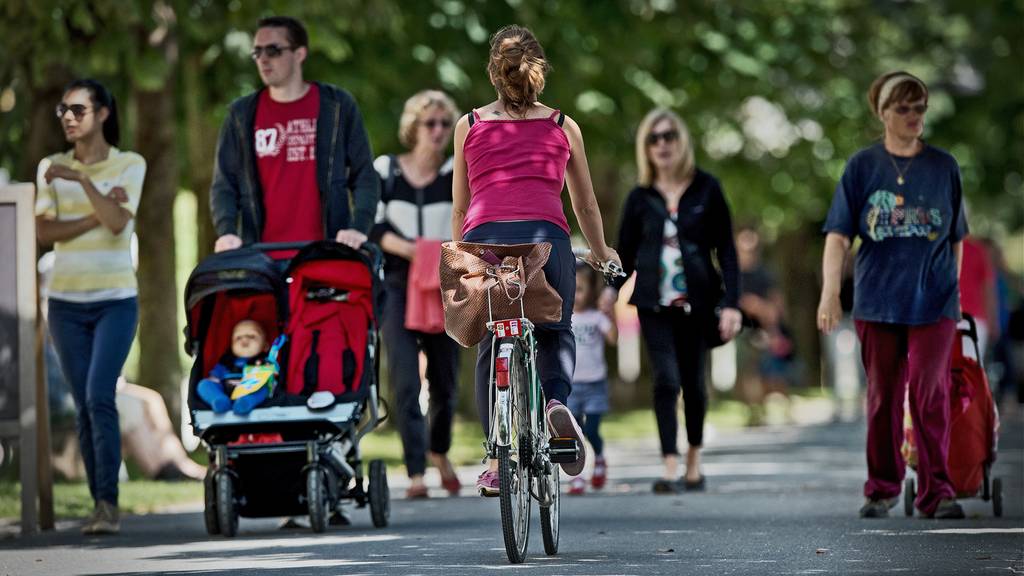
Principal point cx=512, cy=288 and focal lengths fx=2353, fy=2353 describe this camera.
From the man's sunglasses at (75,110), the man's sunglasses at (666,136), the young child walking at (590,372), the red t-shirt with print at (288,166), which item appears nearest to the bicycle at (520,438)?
the red t-shirt with print at (288,166)

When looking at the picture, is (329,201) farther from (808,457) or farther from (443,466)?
(808,457)

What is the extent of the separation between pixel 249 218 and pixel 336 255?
60 centimetres

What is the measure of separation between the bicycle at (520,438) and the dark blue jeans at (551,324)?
9 centimetres

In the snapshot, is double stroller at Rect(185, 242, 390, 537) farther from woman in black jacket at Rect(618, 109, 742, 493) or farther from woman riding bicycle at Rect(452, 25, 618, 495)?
woman in black jacket at Rect(618, 109, 742, 493)

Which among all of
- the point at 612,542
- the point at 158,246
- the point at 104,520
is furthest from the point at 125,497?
the point at 612,542

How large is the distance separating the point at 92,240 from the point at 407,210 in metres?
2.50

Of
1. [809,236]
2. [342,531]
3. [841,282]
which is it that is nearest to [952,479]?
[841,282]

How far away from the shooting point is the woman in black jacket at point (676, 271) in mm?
14141

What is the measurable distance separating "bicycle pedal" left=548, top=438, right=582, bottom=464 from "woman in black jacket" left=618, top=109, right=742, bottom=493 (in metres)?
4.63

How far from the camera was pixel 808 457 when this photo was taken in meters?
19.2

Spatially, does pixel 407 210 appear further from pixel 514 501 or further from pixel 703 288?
pixel 514 501

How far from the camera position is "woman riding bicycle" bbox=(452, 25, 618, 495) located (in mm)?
9547

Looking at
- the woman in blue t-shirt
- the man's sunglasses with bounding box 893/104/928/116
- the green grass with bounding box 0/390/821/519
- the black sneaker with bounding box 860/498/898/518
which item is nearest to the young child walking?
the green grass with bounding box 0/390/821/519

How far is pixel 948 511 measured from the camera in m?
11.8
